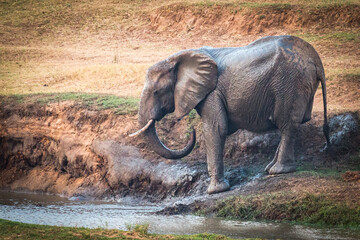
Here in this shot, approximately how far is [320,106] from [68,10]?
23.2 meters

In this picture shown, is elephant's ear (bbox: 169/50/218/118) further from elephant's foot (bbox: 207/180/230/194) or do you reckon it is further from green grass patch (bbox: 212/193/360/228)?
green grass patch (bbox: 212/193/360/228)

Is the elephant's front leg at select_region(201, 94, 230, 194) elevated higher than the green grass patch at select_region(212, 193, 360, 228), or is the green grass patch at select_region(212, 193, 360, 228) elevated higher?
the elephant's front leg at select_region(201, 94, 230, 194)

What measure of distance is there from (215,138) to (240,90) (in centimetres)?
109

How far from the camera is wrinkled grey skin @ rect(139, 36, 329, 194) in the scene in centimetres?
1094

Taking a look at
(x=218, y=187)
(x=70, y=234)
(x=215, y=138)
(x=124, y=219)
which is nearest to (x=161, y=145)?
(x=215, y=138)

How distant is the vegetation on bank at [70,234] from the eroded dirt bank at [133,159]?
95.8 inches

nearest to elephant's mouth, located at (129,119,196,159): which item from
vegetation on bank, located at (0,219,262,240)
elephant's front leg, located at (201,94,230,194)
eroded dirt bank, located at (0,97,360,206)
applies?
elephant's front leg, located at (201,94,230,194)

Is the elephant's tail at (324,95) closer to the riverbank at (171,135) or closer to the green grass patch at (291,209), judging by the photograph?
the riverbank at (171,135)

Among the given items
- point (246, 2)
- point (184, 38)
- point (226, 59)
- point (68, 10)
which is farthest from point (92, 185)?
point (68, 10)

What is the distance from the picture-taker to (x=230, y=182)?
39.4ft

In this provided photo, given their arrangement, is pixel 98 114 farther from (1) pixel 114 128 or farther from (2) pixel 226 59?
(2) pixel 226 59

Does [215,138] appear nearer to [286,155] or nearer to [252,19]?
[286,155]

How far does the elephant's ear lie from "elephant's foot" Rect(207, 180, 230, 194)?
5.22 ft

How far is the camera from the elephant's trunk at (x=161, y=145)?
1180 cm
